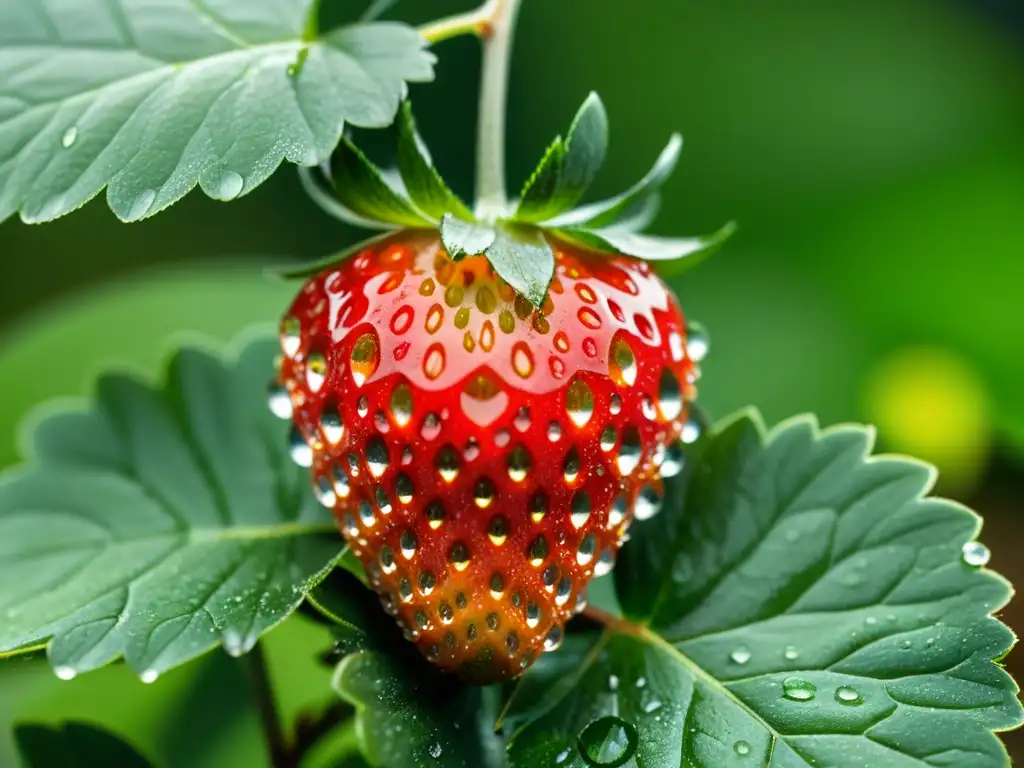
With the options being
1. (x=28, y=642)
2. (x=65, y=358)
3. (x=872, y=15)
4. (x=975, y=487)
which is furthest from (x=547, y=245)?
(x=872, y=15)

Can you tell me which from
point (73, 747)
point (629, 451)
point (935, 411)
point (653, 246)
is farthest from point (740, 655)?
point (935, 411)

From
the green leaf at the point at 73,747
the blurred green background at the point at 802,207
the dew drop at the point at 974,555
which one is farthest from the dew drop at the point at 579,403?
the blurred green background at the point at 802,207

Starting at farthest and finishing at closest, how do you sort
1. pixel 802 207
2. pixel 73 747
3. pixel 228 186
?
pixel 802 207
pixel 73 747
pixel 228 186

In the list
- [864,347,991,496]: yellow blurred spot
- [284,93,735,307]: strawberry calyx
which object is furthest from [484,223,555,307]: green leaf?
[864,347,991,496]: yellow blurred spot

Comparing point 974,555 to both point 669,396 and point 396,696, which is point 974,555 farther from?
point 396,696

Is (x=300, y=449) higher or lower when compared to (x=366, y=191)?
lower

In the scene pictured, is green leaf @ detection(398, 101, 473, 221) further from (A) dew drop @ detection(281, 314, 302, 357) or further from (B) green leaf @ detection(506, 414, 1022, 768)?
(B) green leaf @ detection(506, 414, 1022, 768)

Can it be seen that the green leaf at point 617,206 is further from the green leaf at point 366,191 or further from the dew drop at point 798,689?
the dew drop at point 798,689
